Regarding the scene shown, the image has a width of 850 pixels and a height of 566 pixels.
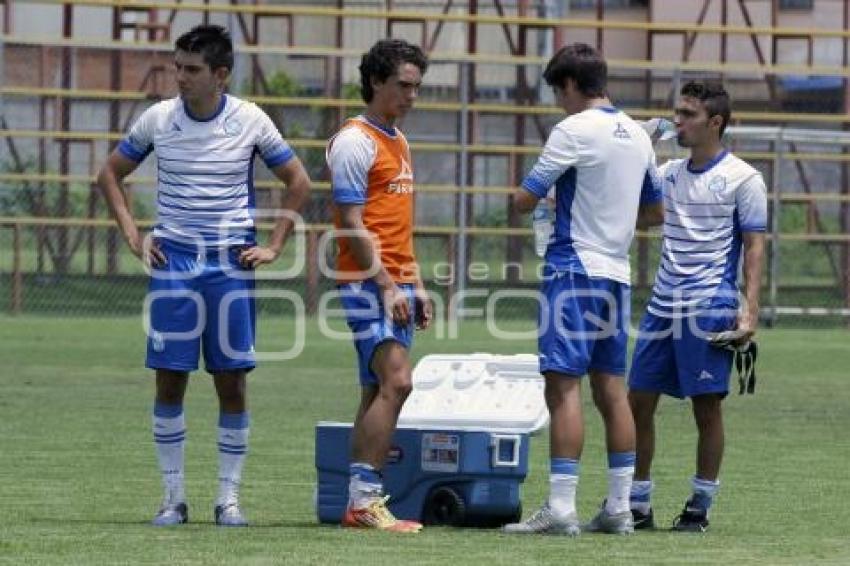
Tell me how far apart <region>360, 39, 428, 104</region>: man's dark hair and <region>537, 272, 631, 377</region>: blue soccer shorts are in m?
0.94

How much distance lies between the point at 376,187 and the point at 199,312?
2.66 feet

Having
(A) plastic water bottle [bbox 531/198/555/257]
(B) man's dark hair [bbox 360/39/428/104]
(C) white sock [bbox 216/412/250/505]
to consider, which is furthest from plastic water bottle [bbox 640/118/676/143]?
(C) white sock [bbox 216/412/250/505]

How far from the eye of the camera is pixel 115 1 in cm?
2564

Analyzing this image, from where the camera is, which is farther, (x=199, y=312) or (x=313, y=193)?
(x=313, y=193)

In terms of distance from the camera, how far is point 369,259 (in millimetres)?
8500

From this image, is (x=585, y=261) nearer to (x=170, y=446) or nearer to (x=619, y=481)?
(x=619, y=481)

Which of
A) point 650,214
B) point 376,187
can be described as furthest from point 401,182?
point 650,214

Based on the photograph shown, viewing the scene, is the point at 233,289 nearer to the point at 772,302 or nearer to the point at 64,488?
the point at 64,488

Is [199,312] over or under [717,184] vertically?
under

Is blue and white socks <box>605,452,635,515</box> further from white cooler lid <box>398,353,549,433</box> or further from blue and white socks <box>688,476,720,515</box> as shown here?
white cooler lid <box>398,353,549,433</box>

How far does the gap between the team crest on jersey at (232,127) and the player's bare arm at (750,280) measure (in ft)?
6.42

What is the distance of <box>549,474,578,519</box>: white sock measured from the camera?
27.7 ft

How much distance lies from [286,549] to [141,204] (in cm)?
1992

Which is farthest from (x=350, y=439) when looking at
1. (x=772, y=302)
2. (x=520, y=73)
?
(x=520, y=73)
